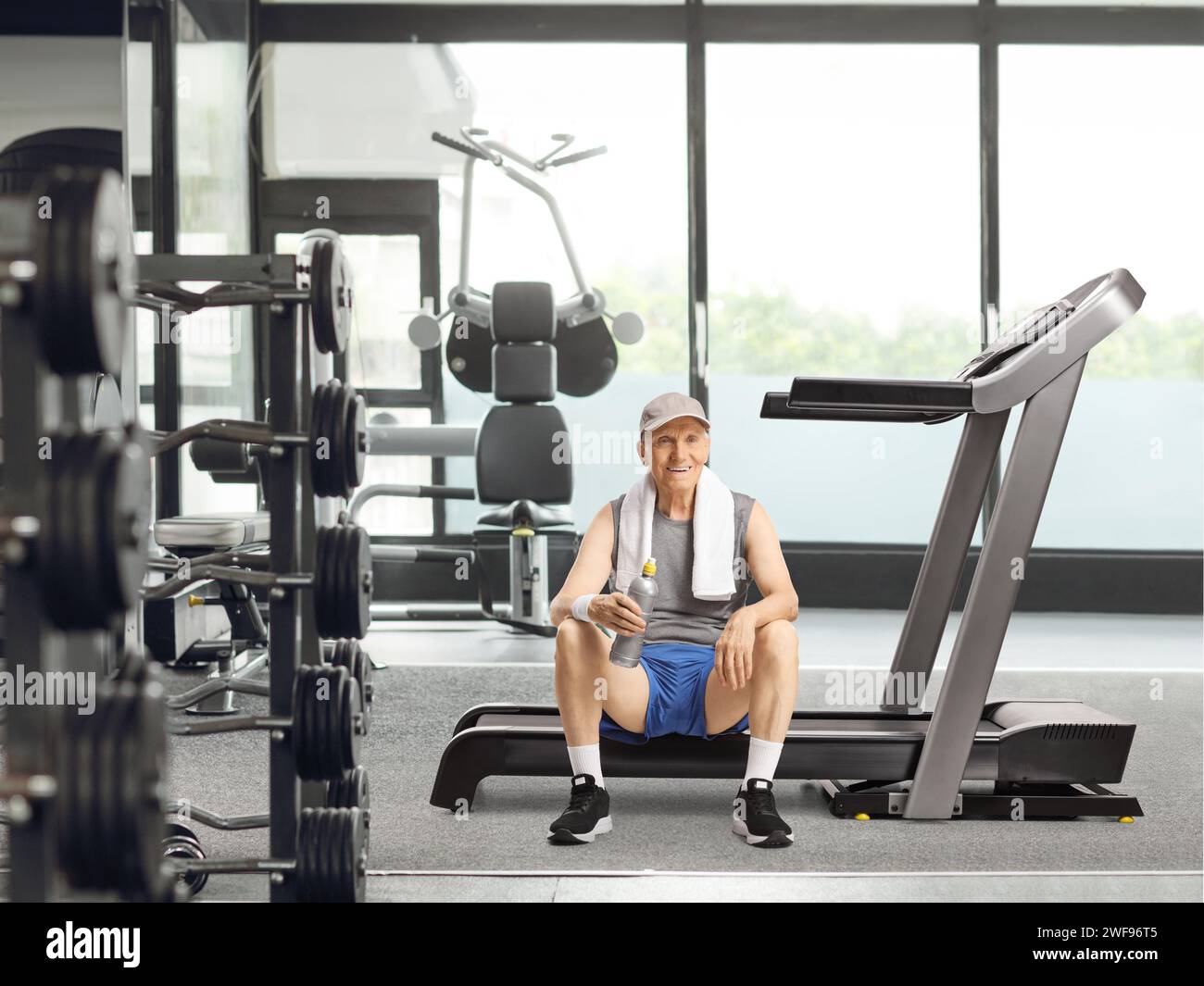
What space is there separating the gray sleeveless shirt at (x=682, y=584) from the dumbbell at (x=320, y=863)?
949 millimetres

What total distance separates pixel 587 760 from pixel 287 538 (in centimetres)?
91

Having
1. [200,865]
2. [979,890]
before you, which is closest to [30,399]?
[200,865]

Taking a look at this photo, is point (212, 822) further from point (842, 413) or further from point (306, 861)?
point (842, 413)

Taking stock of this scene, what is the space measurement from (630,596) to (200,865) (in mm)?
1029

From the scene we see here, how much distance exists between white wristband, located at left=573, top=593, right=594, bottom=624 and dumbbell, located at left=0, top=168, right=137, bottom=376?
53.8 inches

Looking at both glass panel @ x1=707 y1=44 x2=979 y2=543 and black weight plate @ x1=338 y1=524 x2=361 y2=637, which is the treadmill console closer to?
black weight plate @ x1=338 y1=524 x2=361 y2=637

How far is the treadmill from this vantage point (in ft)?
8.44

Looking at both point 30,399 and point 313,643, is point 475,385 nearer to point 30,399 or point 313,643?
point 313,643

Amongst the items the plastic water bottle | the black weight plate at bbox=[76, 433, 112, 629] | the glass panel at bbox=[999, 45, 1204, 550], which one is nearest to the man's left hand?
the plastic water bottle

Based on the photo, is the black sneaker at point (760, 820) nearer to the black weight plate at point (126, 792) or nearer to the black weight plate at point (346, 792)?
the black weight plate at point (346, 792)

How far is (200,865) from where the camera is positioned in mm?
1989

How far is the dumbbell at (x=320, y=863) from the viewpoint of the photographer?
1.98 metres

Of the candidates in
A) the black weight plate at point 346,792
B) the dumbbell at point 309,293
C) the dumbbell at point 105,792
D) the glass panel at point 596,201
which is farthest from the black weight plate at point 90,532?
the glass panel at point 596,201

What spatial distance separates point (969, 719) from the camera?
263cm
